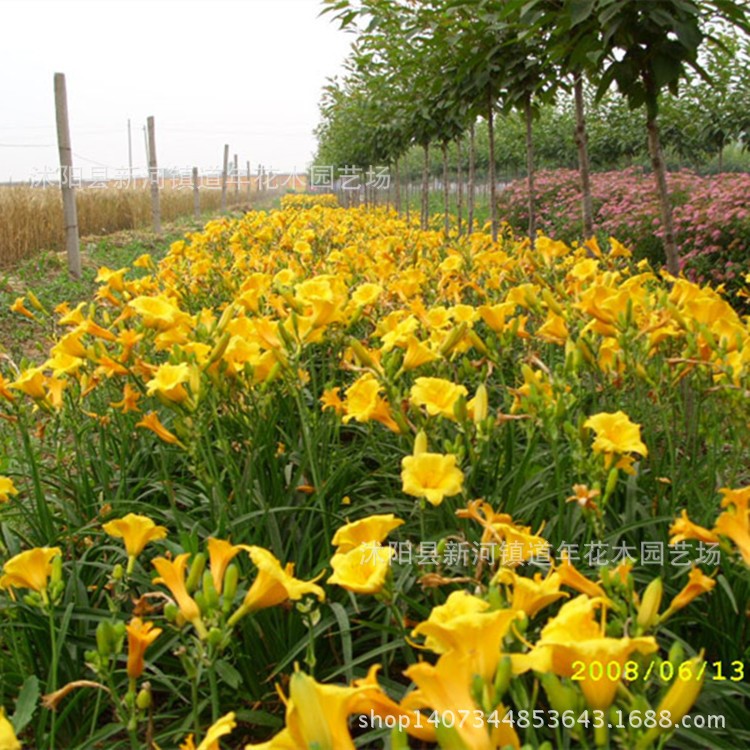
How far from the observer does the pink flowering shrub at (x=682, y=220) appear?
6941 mm

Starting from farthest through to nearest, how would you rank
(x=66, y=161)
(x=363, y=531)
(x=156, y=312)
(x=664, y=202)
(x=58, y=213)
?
(x=58, y=213), (x=66, y=161), (x=664, y=202), (x=156, y=312), (x=363, y=531)

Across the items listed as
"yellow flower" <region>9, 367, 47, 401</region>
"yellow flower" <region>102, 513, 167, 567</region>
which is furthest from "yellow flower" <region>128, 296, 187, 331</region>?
"yellow flower" <region>102, 513, 167, 567</region>

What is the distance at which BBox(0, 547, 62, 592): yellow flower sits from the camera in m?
1.17

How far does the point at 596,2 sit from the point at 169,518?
226 cm

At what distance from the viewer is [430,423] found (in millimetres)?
1650

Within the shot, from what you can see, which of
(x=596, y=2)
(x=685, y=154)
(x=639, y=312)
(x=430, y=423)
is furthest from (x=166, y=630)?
(x=685, y=154)

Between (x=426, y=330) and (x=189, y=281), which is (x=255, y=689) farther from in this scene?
(x=189, y=281)

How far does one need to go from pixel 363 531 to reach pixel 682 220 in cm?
746

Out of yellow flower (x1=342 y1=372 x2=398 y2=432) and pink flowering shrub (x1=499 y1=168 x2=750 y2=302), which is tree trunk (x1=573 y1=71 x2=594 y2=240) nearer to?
pink flowering shrub (x1=499 y1=168 x2=750 y2=302)

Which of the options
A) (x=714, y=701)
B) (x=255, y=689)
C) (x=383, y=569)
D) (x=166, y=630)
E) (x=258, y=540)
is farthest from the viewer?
(x=258, y=540)

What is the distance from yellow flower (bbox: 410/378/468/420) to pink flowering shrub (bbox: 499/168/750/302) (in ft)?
14.9

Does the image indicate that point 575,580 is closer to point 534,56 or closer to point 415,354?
point 415,354

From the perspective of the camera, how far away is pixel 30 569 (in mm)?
1190

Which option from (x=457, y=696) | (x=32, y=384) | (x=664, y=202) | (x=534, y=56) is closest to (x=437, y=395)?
(x=457, y=696)
